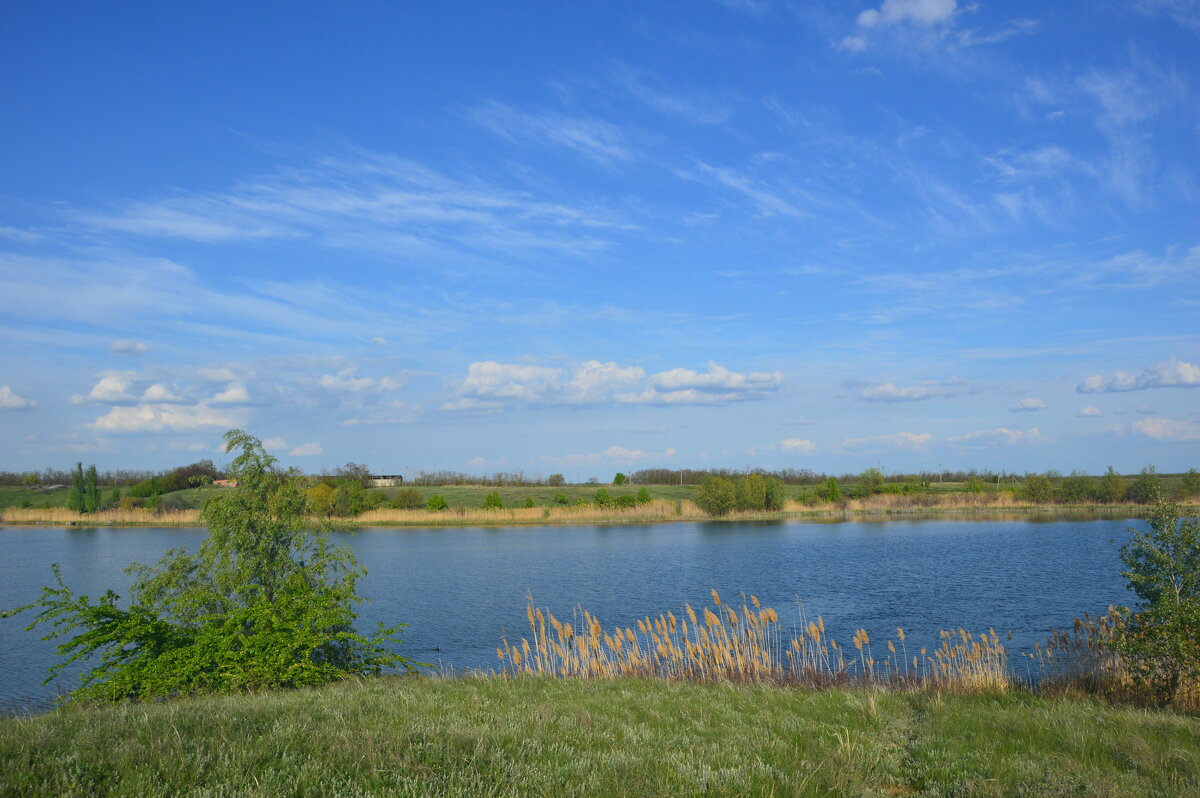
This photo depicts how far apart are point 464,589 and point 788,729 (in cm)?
2538

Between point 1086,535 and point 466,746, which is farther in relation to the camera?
point 1086,535

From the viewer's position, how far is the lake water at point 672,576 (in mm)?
23031

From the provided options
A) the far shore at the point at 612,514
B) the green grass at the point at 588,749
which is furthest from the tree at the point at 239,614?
the far shore at the point at 612,514

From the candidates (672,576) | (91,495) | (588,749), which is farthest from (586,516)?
(588,749)

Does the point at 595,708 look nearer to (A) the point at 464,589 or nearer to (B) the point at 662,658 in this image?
(B) the point at 662,658

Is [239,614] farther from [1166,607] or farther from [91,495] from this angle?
[91,495]

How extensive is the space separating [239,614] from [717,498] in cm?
6423

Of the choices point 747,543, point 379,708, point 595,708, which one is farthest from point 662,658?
point 747,543

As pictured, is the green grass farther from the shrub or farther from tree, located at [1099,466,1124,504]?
tree, located at [1099,466,1124,504]

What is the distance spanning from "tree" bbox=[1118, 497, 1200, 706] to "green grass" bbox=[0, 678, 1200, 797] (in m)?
1.56

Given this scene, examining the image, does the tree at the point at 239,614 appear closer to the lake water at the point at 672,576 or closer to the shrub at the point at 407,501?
the lake water at the point at 672,576

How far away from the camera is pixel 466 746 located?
6.43 meters

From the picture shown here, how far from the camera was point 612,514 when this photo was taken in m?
71.2

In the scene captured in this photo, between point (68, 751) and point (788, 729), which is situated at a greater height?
point (68, 751)
